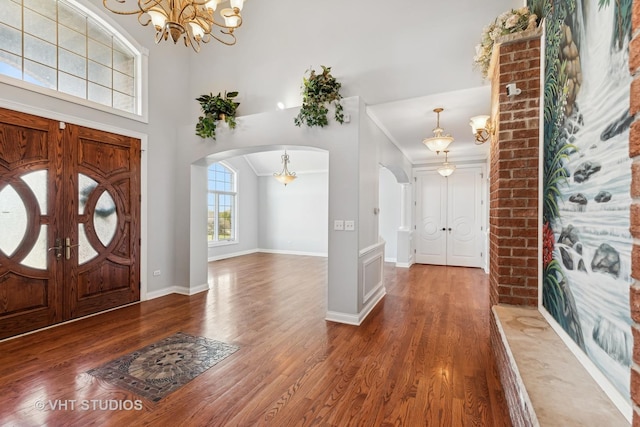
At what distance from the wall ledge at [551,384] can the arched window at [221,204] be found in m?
7.70

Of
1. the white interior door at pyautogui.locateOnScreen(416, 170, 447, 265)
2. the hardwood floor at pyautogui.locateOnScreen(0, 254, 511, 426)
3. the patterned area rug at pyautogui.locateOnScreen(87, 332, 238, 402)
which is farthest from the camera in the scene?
the white interior door at pyautogui.locateOnScreen(416, 170, 447, 265)

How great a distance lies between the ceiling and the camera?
342cm

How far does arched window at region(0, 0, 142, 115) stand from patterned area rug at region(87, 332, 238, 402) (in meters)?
3.15

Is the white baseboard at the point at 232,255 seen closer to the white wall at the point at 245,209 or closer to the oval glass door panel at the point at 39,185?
the white wall at the point at 245,209

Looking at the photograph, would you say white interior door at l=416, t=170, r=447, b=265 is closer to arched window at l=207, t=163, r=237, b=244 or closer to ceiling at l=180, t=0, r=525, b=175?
ceiling at l=180, t=0, r=525, b=175

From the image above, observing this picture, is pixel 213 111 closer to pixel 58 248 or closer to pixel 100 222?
pixel 100 222

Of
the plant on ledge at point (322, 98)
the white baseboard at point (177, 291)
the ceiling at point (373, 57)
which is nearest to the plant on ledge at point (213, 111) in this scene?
the ceiling at point (373, 57)

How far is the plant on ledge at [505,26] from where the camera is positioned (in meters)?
2.39

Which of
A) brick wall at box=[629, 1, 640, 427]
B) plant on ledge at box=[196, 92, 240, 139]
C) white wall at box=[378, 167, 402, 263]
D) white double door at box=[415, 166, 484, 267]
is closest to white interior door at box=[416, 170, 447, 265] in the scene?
white double door at box=[415, 166, 484, 267]

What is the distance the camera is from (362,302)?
3.76 m

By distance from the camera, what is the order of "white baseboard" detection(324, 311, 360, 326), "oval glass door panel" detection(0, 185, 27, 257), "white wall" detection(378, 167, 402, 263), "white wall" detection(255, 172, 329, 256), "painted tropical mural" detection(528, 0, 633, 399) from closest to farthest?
"painted tropical mural" detection(528, 0, 633, 399) < "oval glass door panel" detection(0, 185, 27, 257) < "white baseboard" detection(324, 311, 360, 326) < "white wall" detection(378, 167, 402, 263) < "white wall" detection(255, 172, 329, 256)

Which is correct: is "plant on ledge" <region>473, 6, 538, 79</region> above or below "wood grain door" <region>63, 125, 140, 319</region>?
above

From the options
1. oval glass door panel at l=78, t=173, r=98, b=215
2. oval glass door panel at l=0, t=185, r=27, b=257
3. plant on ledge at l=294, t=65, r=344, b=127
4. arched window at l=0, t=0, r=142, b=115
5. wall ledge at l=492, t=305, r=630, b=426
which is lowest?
wall ledge at l=492, t=305, r=630, b=426

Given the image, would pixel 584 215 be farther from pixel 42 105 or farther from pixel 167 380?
→ pixel 42 105
